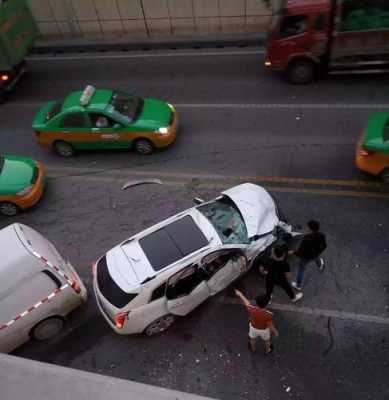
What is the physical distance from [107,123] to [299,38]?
5824 millimetres

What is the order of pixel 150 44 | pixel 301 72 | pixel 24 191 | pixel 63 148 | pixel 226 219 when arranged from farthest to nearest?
pixel 150 44 → pixel 301 72 → pixel 63 148 → pixel 24 191 → pixel 226 219

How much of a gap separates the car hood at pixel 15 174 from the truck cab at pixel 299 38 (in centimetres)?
739

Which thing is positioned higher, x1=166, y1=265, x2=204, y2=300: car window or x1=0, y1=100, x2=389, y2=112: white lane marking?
x1=166, y1=265, x2=204, y2=300: car window

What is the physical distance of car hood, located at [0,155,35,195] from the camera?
31.7 feet

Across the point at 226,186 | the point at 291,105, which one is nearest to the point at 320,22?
the point at 291,105

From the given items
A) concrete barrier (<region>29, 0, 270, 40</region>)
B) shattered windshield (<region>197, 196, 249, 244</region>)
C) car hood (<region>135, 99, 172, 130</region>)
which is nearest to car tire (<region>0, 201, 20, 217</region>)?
car hood (<region>135, 99, 172, 130</region>)

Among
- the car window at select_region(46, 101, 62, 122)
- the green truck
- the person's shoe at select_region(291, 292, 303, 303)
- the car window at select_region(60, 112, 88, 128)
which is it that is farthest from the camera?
the green truck

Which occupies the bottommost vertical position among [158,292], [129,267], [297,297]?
[297,297]

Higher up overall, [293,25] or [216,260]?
[293,25]

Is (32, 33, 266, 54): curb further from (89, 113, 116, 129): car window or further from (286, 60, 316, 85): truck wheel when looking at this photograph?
(89, 113, 116, 129): car window

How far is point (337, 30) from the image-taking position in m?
11.4

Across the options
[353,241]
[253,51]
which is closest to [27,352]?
[353,241]

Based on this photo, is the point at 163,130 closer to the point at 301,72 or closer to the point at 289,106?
the point at 289,106

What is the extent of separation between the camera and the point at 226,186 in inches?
385
